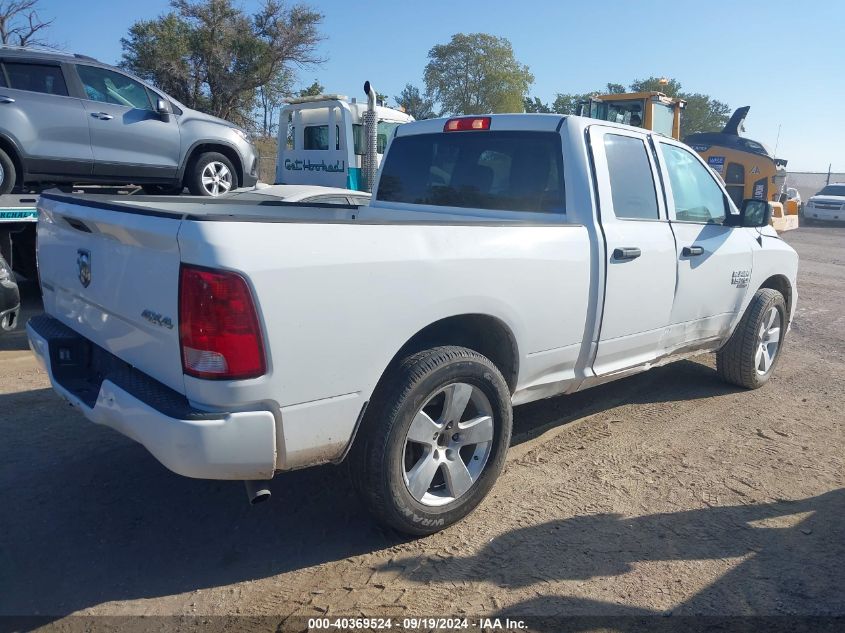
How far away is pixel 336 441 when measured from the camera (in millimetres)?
2822

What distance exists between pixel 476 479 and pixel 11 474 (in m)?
2.46

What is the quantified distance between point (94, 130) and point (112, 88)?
2.06 ft

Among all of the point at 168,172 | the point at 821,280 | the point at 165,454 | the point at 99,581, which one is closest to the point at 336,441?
the point at 165,454

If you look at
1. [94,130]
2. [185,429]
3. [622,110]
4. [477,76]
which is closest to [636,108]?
[622,110]

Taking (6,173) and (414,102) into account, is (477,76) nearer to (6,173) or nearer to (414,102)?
(414,102)

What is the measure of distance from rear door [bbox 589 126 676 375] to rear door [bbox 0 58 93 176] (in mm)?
6087

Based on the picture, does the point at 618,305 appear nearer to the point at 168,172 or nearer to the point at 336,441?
the point at 336,441

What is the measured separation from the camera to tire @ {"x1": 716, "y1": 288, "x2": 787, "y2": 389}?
534 cm

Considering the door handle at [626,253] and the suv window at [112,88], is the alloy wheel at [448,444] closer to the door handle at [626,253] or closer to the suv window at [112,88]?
the door handle at [626,253]

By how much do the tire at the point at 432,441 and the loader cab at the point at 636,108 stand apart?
1121 cm

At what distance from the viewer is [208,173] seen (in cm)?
916

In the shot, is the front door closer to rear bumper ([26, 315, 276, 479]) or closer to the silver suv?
rear bumper ([26, 315, 276, 479])

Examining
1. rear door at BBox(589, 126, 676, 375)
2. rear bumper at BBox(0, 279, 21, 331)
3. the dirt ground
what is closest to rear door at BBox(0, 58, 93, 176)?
rear bumper at BBox(0, 279, 21, 331)

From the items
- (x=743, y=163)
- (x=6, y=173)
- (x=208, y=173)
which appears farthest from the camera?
(x=743, y=163)
